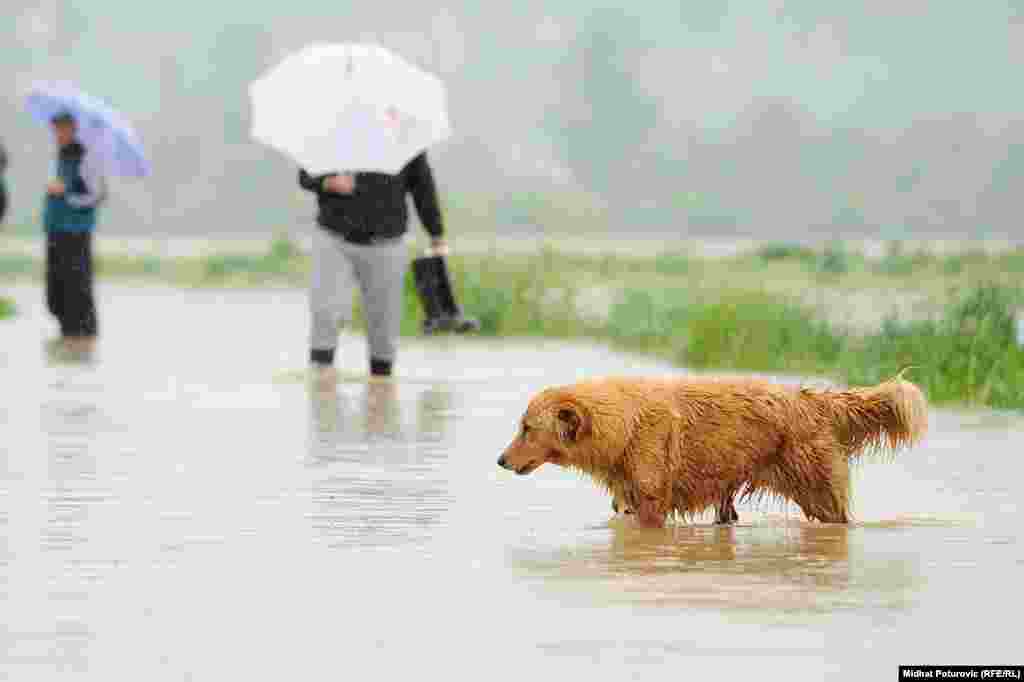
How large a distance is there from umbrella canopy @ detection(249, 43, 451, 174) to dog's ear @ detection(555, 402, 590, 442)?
7.58 metres

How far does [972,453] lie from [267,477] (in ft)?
13.2

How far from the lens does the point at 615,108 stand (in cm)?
9900

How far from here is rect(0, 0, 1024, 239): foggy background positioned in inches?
3499

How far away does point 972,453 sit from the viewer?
47.3ft

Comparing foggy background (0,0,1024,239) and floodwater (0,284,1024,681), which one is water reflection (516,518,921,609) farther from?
foggy background (0,0,1024,239)

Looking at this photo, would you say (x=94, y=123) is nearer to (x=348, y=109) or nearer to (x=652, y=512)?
(x=348, y=109)

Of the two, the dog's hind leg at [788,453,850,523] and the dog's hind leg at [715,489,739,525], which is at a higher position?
the dog's hind leg at [788,453,850,523]

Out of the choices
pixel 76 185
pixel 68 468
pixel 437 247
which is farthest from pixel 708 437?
pixel 76 185

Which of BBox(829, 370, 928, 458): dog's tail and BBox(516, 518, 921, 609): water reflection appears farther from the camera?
BBox(829, 370, 928, 458): dog's tail

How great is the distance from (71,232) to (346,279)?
308 inches

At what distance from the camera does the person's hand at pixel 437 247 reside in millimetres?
18406

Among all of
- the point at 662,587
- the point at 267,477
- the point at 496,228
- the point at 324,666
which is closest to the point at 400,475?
the point at 267,477

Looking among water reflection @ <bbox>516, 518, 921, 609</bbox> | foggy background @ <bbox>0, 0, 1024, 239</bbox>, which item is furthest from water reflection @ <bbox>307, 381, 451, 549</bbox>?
foggy background @ <bbox>0, 0, 1024, 239</bbox>

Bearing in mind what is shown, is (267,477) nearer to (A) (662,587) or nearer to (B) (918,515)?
(B) (918,515)
